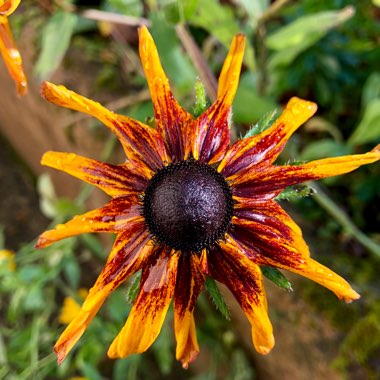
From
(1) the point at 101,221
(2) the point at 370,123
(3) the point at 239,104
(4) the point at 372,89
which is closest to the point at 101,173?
(1) the point at 101,221

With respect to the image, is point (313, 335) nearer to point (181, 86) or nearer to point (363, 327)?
point (363, 327)

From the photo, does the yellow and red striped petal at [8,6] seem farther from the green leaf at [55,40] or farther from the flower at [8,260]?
the flower at [8,260]

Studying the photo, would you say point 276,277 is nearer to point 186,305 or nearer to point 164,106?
point 186,305

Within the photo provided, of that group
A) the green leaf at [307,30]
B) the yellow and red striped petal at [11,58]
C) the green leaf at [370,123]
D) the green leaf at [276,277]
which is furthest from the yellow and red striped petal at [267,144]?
the green leaf at [370,123]

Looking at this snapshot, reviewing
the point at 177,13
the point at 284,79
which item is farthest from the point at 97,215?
the point at 284,79

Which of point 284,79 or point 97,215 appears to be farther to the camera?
point 284,79

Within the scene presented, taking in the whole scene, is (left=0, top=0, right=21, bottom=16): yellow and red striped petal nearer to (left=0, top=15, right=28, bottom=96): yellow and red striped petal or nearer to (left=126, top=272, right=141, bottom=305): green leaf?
(left=0, top=15, right=28, bottom=96): yellow and red striped petal
